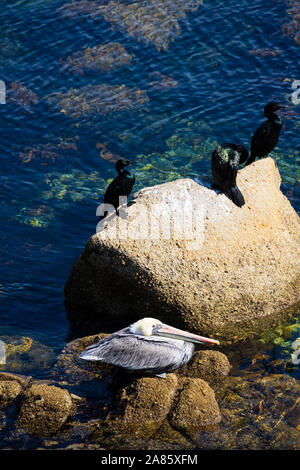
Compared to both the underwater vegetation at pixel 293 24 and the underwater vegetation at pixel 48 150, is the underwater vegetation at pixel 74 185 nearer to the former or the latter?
the underwater vegetation at pixel 48 150

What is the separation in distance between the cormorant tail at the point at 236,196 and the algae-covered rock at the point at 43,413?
3.92m

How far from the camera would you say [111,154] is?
1272cm

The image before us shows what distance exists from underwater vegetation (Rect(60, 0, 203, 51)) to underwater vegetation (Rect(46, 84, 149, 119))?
212 centimetres

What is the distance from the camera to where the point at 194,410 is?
22.1 feet

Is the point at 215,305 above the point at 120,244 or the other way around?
the other way around

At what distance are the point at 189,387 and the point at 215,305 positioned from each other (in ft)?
4.99

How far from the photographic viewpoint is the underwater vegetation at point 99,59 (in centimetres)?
1512

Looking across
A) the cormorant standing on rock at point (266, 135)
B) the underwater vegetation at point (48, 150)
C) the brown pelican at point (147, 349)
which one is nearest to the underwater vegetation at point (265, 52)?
the cormorant standing on rock at point (266, 135)

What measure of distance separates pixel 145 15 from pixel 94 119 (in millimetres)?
4676

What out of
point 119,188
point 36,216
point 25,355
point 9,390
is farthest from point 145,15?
point 9,390

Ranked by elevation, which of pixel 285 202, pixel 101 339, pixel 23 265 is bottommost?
pixel 23 265

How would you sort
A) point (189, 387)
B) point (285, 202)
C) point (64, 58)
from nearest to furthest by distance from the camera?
point (189, 387) < point (285, 202) < point (64, 58)
